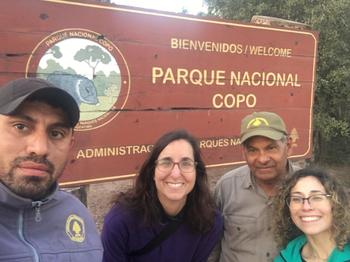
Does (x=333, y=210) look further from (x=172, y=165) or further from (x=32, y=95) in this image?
(x=32, y=95)

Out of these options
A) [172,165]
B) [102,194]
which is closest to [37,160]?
[172,165]

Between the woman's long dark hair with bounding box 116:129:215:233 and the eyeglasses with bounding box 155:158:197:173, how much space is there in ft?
0.18

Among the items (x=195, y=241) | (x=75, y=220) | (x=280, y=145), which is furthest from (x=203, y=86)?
(x=75, y=220)

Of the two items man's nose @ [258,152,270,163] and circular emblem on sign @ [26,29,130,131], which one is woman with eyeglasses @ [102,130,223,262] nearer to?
man's nose @ [258,152,270,163]

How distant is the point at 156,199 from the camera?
232 cm

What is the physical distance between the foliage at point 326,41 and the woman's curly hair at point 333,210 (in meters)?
5.02

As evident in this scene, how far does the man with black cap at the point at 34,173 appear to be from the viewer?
4.62 ft

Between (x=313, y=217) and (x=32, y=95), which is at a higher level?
(x=32, y=95)

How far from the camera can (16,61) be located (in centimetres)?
225

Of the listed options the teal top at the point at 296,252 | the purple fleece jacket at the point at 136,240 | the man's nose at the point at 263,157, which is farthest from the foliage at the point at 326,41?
the purple fleece jacket at the point at 136,240

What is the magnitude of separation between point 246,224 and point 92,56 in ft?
3.98

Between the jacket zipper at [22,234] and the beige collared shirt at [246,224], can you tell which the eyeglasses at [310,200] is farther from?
the jacket zipper at [22,234]

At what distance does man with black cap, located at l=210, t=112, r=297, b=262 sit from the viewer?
236 centimetres

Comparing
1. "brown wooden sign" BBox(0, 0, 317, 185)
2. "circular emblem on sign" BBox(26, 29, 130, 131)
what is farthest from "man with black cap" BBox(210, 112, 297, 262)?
"circular emblem on sign" BBox(26, 29, 130, 131)
